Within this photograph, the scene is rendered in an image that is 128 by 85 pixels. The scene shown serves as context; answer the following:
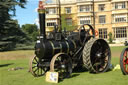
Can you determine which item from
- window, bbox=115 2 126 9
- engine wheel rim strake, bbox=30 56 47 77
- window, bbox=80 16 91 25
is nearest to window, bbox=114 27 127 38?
Result: window, bbox=115 2 126 9

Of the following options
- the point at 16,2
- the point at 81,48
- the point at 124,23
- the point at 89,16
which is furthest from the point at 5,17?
the point at 124,23

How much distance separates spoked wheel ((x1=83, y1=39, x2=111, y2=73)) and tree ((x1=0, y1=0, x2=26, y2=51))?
1827cm

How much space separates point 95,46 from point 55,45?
2.12m

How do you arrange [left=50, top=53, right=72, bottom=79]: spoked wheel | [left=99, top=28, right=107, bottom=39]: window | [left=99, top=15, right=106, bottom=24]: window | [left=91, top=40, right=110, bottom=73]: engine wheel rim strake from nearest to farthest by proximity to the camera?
[left=50, top=53, right=72, bottom=79]: spoked wheel < [left=91, top=40, right=110, bottom=73]: engine wheel rim strake < [left=99, top=28, right=107, bottom=39]: window < [left=99, top=15, right=106, bottom=24]: window

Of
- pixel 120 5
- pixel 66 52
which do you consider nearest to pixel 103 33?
pixel 120 5

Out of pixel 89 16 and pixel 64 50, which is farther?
pixel 89 16

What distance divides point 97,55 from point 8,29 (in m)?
20.5

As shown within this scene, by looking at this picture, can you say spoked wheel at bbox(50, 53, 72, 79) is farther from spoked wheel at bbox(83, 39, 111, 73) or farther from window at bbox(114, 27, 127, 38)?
window at bbox(114, 27, 127, 38)

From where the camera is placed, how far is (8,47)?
26.0 meters

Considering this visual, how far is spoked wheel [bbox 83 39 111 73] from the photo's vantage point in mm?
7899

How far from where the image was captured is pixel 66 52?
819 centimetres

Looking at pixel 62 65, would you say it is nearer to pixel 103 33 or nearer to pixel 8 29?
pixel 8 29

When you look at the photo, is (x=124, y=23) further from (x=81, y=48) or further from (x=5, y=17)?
(x=81, y=48)

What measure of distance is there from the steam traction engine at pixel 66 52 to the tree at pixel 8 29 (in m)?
17.8
